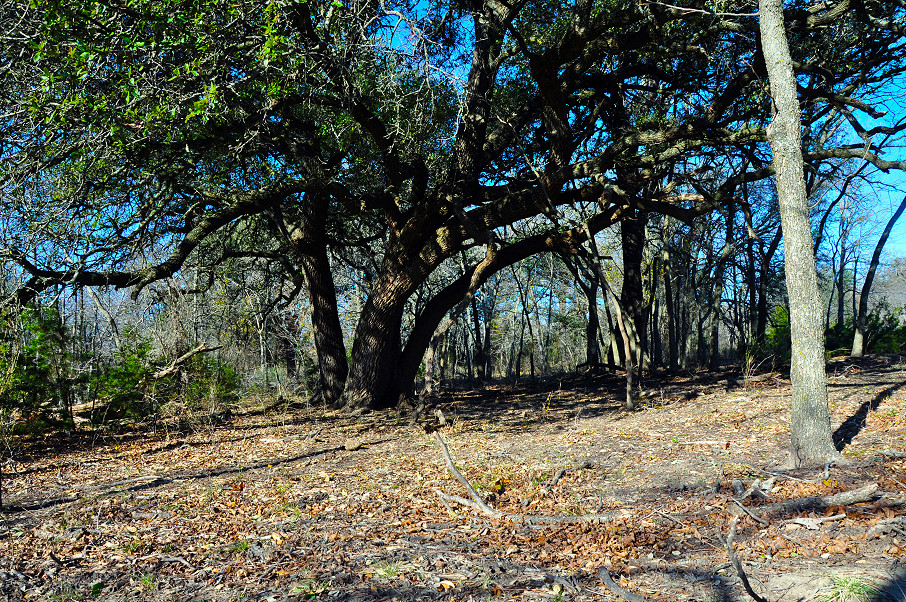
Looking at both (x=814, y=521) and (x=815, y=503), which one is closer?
(x=814, y=521)

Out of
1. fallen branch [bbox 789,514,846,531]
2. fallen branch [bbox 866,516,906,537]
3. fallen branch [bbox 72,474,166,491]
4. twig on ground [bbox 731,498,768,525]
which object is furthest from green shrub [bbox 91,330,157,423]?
fallen branch [bbox 866,516,906,537]

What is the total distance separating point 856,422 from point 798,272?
7.34 ft

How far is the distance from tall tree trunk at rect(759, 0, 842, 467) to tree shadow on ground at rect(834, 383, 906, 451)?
596 millimetres

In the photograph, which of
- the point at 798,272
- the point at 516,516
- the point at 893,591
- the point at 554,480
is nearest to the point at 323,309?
the point at 554,480

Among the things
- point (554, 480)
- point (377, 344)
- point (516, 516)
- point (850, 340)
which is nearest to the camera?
point (516, 516)

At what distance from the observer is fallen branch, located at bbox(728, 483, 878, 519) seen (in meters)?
3.88

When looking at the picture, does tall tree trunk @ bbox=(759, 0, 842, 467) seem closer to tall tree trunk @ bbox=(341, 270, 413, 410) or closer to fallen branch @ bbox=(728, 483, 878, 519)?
fallen branch @ bbox=(728, 483, 878, 519)

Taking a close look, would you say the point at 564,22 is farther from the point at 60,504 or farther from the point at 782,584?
the point at 60,504

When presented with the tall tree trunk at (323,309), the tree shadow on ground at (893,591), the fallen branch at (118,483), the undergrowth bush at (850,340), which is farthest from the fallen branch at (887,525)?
the undergrowth bush at (850,340)

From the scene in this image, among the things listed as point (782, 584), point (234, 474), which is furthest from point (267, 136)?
point (782, 584)

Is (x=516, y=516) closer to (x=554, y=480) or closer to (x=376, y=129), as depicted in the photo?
(x=554, y=480)

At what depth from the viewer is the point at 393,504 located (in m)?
5.16

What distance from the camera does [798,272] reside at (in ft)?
15.4

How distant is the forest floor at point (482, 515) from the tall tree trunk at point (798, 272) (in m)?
0.34
